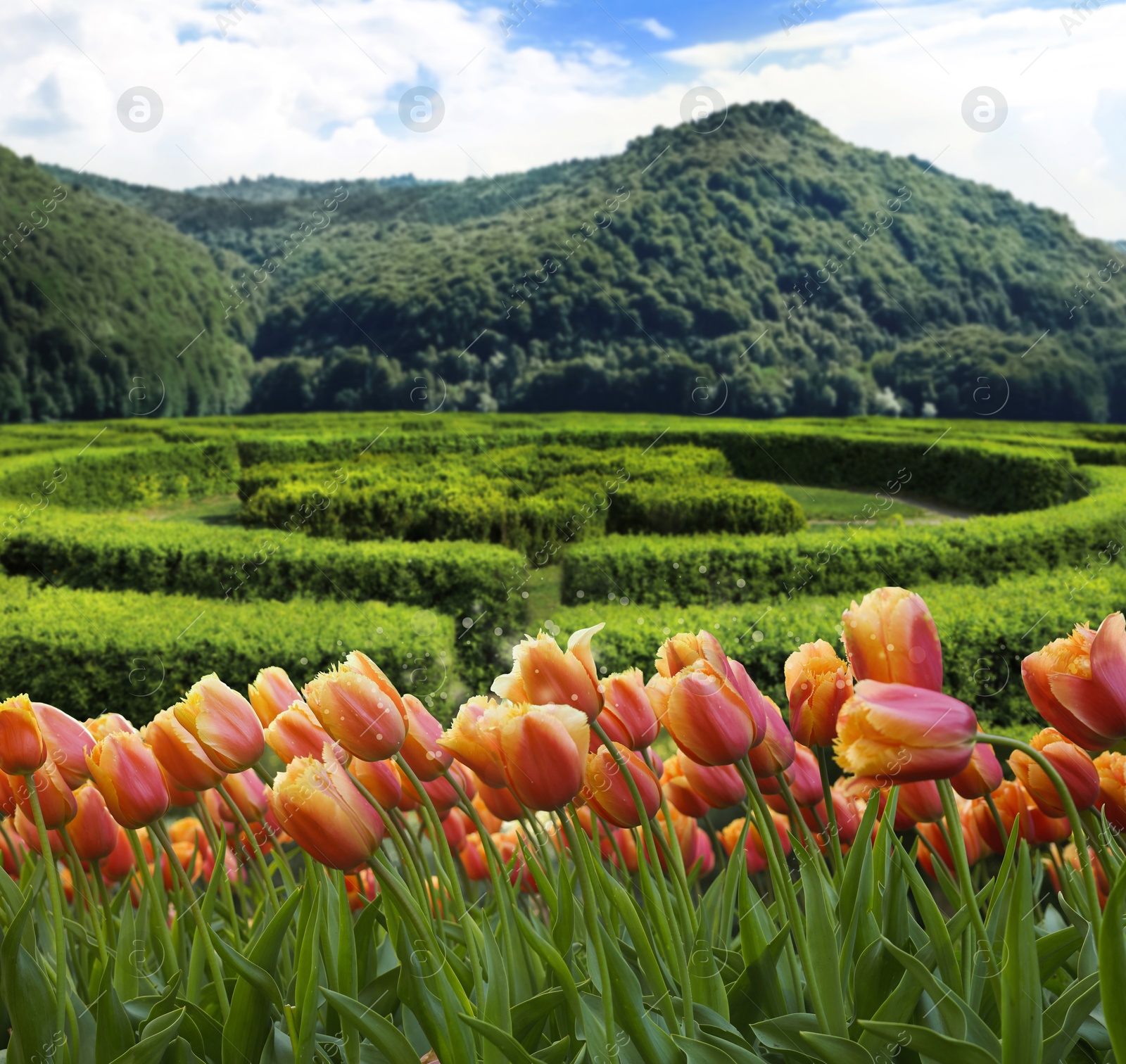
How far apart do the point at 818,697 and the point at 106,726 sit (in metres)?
0.98

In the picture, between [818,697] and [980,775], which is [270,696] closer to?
[818,697]

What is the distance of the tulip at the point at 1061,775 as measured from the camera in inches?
45.8

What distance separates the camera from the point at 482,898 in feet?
5.46

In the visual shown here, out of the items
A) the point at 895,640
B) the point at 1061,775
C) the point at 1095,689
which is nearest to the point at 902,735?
the point at 895,640

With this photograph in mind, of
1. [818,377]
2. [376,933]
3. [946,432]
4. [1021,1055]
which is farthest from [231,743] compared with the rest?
[818,377]

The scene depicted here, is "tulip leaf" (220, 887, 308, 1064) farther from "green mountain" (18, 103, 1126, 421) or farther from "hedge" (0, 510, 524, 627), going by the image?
"green mountain" (18, 103, 1126, 421)

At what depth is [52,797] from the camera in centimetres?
122

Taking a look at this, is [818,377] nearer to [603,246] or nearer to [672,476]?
[603,246]

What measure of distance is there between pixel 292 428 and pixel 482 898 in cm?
2135

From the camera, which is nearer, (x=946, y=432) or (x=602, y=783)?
(x=602, y=783)

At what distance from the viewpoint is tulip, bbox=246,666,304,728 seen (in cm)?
125

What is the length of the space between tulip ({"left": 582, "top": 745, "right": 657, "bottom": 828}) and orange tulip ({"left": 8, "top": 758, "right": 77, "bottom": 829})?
0.69m

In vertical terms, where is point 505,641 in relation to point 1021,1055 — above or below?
below

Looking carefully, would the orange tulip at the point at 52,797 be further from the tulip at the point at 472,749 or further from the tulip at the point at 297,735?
the tulip at the point at 472,749
